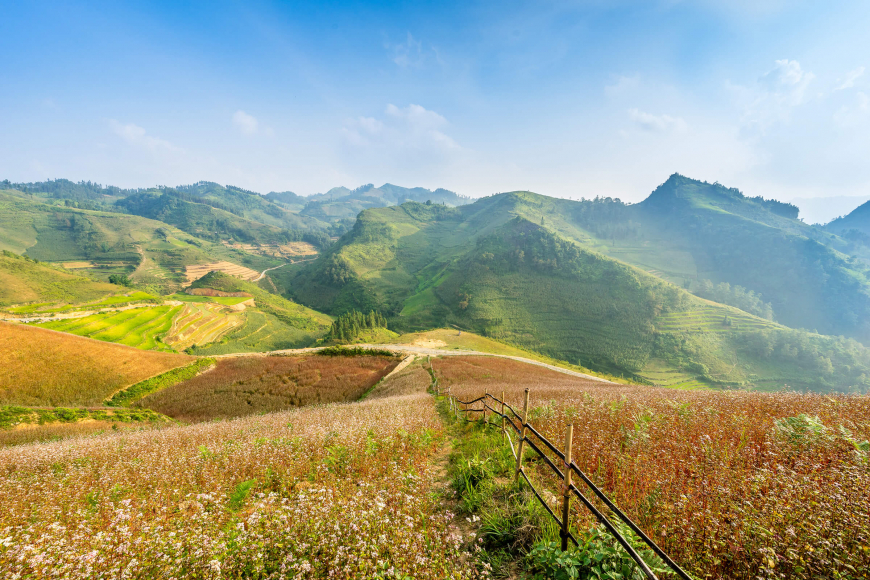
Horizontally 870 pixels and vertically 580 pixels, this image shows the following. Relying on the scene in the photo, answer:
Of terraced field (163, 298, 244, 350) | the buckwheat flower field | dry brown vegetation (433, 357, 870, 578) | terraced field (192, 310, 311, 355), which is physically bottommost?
terraced field (192, 310, 311, 355)

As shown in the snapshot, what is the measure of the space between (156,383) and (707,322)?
14708 centimetres

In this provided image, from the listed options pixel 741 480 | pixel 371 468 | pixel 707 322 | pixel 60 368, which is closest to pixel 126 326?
pixel 60 368

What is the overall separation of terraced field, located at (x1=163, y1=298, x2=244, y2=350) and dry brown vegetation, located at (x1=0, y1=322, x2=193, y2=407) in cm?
3190

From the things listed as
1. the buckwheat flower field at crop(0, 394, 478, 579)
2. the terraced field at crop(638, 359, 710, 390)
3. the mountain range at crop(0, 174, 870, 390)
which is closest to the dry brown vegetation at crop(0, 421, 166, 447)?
the buckwheat flower field at crop(0, 394, 478, 579)

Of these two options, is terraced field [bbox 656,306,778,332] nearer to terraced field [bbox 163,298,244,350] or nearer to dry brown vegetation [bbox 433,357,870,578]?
dry brown vegetation [bbox 433,357,870,578]

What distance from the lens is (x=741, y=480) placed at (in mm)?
4734

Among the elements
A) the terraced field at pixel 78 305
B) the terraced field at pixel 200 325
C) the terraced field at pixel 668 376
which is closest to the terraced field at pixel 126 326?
the terraced field at pixel 200 325

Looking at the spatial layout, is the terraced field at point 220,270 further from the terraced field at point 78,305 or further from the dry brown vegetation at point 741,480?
the dry brown vegetation at point 741,480

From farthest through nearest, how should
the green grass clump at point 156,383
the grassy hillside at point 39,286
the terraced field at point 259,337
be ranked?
the grassy hillside at point 39,286, the terraced field at point 259,337, the green grass clump at point 156,383

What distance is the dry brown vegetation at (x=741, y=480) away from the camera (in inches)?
129

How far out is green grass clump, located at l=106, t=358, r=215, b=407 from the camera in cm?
2479

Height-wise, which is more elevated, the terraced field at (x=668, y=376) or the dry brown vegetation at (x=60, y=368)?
the dry brown vegetation at (x=60, y=368)

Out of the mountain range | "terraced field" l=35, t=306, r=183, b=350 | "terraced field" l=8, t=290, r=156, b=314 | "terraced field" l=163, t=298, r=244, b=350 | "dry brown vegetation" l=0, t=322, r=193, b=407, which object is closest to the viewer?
"dry brown vegetation" l=0, t=322, r=193, b=407

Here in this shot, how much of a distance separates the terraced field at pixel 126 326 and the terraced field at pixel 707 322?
136 meters
